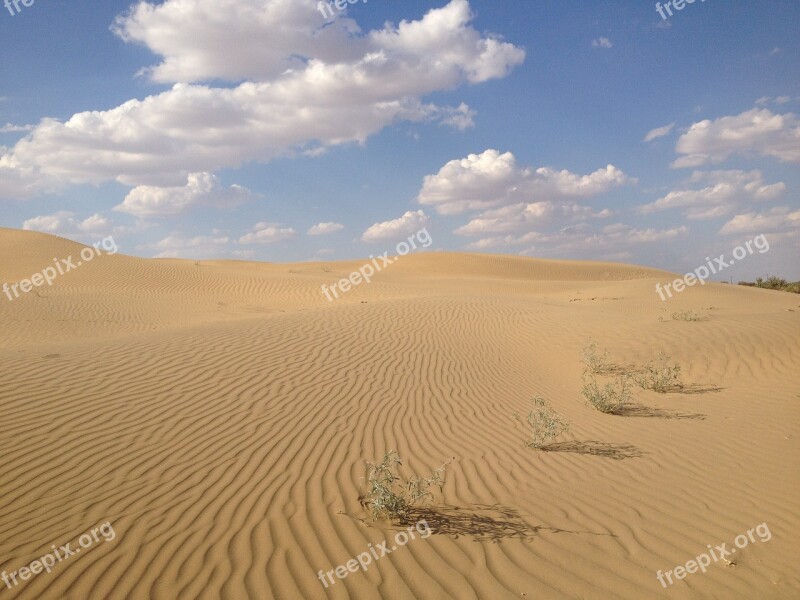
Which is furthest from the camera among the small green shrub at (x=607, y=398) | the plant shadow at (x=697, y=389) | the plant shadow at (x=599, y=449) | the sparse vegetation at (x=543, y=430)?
the plant shadow at (x=697, y=389)

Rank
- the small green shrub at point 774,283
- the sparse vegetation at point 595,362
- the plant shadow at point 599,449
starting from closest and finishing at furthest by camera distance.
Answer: the plant shadow at point 599,449 < the sparse vegetation at point 595,362 < the small green shrub at point 774,283

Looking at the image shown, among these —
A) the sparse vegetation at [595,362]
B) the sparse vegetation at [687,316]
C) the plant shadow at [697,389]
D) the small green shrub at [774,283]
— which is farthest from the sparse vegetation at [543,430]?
the small green shrub at [774,283]

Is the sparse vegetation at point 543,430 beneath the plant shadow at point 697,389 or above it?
above

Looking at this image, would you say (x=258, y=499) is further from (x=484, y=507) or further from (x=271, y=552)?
(x=484, y=507)

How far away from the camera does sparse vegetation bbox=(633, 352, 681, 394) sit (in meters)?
9.81

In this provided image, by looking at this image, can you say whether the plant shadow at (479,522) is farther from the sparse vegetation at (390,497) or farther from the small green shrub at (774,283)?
the small green shrub at (774,283)

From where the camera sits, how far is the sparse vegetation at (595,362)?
1088 centimetres

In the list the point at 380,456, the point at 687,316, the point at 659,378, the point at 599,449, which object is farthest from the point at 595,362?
the point at 380,456

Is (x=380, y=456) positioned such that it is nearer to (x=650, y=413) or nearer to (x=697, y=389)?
(x=650, y=413)
